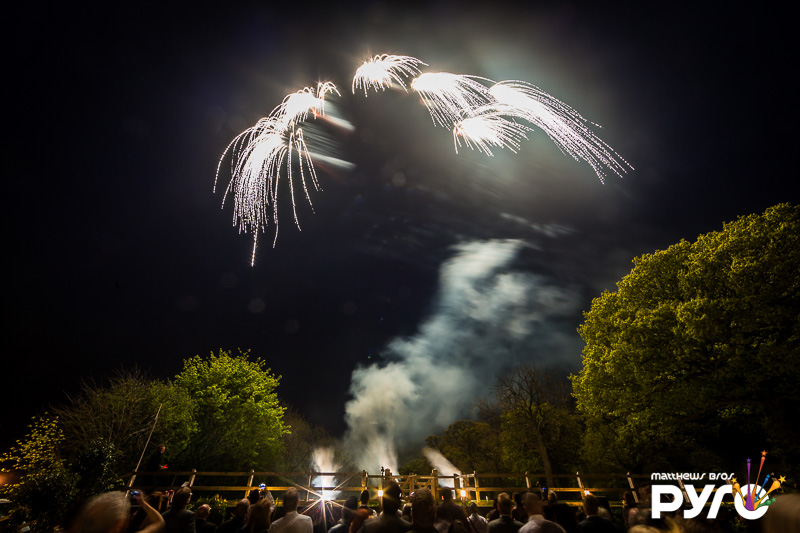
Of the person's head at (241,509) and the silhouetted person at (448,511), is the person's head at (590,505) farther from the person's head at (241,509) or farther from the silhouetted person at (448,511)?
the person's head at (241,509)

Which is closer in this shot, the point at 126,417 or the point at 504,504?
the point at 504,504

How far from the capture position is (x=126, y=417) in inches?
923

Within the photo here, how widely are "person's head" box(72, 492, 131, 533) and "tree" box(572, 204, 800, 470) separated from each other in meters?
19.3

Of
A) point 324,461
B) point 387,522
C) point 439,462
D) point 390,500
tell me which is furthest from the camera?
point 324,461

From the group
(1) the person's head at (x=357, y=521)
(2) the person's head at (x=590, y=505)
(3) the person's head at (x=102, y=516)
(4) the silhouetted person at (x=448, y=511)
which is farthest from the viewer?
(4) the silhouetted person at (x=448, y=511)

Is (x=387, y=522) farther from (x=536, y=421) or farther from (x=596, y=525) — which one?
(x=536, y=421)

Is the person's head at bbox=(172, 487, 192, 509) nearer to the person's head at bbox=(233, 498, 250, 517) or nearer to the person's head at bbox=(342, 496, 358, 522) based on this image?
the person's head at bbox=(233, 498, 250, 517)

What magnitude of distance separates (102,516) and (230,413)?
1261 inches

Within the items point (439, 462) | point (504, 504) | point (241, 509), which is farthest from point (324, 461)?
point (504, 504)

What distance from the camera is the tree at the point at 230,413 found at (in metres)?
27.4

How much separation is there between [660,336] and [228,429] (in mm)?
31349

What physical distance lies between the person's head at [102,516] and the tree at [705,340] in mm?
19334

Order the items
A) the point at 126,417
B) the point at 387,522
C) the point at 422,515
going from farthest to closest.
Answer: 1. the point at 126,417
2. the point at 387,522
3. the point at 422,515

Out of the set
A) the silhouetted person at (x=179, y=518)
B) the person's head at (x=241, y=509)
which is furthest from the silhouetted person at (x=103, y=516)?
the person's head at (x=241, y=509)
